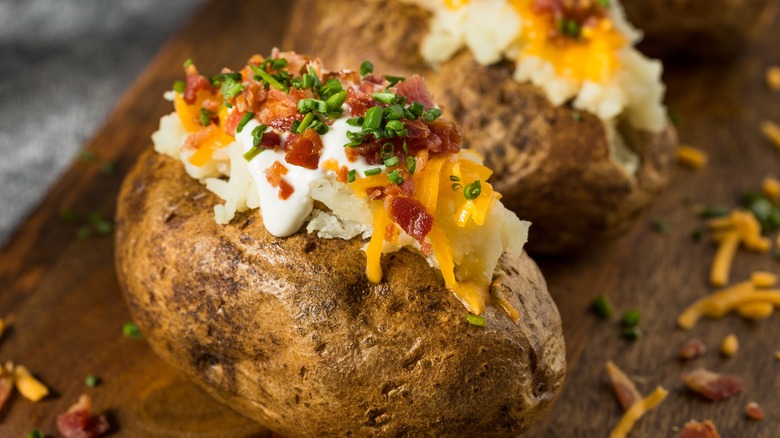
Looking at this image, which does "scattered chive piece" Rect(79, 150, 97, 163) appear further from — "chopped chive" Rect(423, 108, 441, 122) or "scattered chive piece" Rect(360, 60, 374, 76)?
"chopped chive" Rect(423, 108, 441, 122)

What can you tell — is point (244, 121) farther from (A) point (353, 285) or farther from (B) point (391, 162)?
(A) point (353, 285)

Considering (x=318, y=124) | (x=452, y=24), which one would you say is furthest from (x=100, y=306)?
(x=452, y=24)

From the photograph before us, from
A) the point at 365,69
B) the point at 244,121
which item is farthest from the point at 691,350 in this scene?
the point at 244,121

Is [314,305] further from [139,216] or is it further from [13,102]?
[13,102]

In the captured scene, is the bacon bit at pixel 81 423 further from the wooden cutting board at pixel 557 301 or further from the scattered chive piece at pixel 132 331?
the scattered chive piece at pixel 132 331

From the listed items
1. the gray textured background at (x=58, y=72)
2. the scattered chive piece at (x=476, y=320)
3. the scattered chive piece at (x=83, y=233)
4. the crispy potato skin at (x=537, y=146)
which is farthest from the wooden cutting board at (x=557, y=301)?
the scattered chive piece at (x=476, y=320)

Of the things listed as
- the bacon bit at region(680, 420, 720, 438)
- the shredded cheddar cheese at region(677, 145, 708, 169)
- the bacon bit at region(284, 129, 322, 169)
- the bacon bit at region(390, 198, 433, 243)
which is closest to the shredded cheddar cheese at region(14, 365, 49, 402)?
the bacon bit at region(284, 129, 322, 169)

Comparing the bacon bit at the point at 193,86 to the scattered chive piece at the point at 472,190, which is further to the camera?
the bacon bit at the point at 193,86

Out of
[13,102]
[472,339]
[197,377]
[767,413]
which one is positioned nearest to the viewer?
[472,339]
